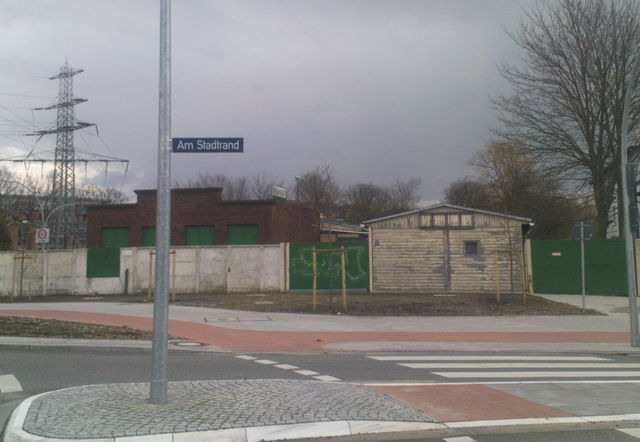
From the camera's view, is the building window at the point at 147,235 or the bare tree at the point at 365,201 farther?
the bare tree at the point at 365,201

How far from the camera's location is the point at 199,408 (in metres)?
6.52

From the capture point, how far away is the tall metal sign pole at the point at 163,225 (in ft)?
21.6

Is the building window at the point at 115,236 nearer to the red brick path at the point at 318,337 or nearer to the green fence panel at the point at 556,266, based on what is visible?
the red brick path at the point at 318,337

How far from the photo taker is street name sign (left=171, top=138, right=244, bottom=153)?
7172mm

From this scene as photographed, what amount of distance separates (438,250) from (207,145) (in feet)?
74.5

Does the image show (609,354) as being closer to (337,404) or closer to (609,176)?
(337,404)

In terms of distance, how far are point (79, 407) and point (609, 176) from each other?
102 ft

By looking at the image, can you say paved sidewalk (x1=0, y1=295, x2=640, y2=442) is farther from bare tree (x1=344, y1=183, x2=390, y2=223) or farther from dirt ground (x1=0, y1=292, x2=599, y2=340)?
bare tree (x1=344, y1=183, x2=390, y2=223)

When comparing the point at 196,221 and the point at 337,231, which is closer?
the point at 196,221

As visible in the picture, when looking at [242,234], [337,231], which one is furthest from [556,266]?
[337,231]

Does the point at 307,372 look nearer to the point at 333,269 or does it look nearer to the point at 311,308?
the point at 311,308

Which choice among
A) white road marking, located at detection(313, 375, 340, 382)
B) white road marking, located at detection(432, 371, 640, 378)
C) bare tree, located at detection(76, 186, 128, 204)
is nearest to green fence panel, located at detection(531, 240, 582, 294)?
white road marking, located at detection(432, 371, 640, 378)

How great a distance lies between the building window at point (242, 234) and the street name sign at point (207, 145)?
29.5 metres

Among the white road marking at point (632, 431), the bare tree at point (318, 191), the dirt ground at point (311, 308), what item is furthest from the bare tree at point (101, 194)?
the white road marking at point (632, 431)
